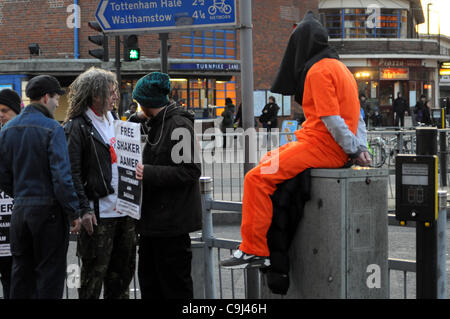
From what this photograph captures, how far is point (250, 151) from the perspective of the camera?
493 centimetres

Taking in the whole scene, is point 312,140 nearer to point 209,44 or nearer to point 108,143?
point 108,143

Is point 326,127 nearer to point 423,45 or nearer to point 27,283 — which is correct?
point 27,283

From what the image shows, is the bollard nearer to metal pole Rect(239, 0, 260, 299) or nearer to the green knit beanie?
metal pole Rect(239, 0, 260, 299)

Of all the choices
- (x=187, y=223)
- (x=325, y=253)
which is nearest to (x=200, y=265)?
(x=187, y=223)

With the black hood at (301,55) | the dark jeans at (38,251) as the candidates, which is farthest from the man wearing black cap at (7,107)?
the black hood at (301,55)

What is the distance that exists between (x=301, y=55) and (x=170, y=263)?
5.36 feet

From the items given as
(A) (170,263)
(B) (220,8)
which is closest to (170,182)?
(A) (170,263)

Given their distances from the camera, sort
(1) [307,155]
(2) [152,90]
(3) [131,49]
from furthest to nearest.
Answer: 1. (3) [131,49]
2. (2) [152,90]
3. (1) [307,155]

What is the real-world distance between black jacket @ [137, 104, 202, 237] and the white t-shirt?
286 millimetres

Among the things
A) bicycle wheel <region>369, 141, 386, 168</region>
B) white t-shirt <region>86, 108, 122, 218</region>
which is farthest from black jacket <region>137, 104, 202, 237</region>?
bicycle wheel <region>369, 141, 386, 168</region>

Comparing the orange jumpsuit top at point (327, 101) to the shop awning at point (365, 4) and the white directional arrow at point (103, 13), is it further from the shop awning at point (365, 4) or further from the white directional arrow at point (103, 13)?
the shop awning at point (365, 4)

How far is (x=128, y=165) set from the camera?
4359mm

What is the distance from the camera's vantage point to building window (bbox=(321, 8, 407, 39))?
4634 centimetres

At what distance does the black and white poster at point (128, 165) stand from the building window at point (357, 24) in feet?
142
